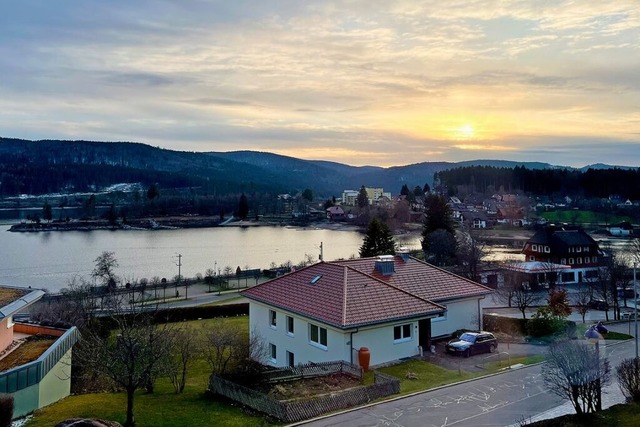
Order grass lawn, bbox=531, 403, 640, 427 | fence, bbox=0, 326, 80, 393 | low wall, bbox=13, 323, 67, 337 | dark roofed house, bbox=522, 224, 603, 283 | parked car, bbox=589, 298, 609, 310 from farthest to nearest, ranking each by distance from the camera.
→ dark roofed house, bbox=522, 224, 603, 283 < parked car, bbox=589, 298, 609, 310 < low wall, bbox=13, 323, 67, 337 < fence, bbox=0, 326, 80, 393 < grass lawn, bbox=531, 403, 640, 427

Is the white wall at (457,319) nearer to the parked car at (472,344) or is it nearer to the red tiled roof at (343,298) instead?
the parked car at (472,344)

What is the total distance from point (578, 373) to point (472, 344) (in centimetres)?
751

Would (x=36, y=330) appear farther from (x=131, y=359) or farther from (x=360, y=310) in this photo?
(x=360, y=310)

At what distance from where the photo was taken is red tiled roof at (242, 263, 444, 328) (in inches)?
707

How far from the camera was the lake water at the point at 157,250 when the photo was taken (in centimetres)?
5984

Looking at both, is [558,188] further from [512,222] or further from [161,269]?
[161,269]

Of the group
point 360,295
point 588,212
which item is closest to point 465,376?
point 360,295

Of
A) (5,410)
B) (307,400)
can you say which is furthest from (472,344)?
(5,410)

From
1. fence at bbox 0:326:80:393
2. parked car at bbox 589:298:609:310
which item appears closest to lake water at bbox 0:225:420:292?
fence at bbox 0:326:80:393

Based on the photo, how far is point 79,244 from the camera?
8712 centimetres

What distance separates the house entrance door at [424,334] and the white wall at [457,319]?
4.38 ft

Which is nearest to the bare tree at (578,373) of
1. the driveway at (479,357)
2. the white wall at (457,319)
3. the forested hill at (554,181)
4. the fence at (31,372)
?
the driveway at (479,357)

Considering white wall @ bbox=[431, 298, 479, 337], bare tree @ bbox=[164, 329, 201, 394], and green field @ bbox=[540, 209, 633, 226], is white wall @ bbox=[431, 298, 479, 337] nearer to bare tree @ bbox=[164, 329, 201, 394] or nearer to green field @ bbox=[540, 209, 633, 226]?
bare tree @ bbox=[164, 329, 201, 394]

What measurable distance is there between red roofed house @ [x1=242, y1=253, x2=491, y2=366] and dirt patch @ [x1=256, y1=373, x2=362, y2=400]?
1436 mm
